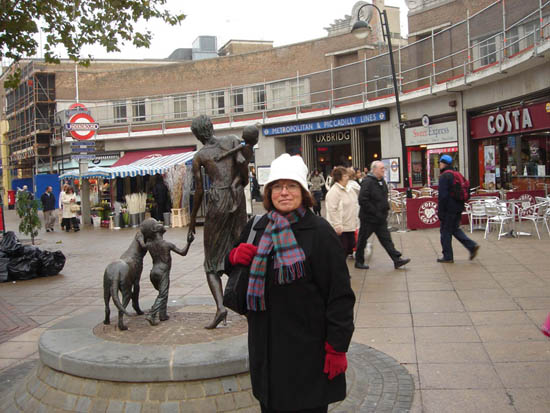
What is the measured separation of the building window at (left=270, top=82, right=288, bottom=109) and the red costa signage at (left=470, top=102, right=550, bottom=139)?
1320cm

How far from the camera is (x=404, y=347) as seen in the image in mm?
5125

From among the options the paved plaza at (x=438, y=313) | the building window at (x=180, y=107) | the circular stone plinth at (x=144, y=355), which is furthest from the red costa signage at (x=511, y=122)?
the building window at (x=180, y=107)

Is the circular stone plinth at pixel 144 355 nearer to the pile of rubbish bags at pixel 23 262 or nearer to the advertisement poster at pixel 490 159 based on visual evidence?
the pile of rubbish bags at pixel 23 262

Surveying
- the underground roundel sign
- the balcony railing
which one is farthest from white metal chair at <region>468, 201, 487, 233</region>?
the underground roundel sign

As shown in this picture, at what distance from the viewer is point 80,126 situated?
1997cm

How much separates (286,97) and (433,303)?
1001 inches

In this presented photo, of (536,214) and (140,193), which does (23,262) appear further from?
→ (140,193)

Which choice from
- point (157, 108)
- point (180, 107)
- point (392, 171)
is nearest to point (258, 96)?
point (180, 107)

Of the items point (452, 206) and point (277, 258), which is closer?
point (277, 258)

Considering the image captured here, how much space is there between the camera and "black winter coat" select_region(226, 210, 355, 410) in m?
2.58

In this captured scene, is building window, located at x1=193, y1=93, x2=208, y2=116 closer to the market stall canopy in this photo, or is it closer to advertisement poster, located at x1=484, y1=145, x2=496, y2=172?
the market stall canopy

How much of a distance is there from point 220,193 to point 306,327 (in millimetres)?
2681

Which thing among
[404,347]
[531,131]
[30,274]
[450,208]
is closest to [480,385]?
[404,347]

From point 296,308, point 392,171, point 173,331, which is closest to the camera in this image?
point 296,308
